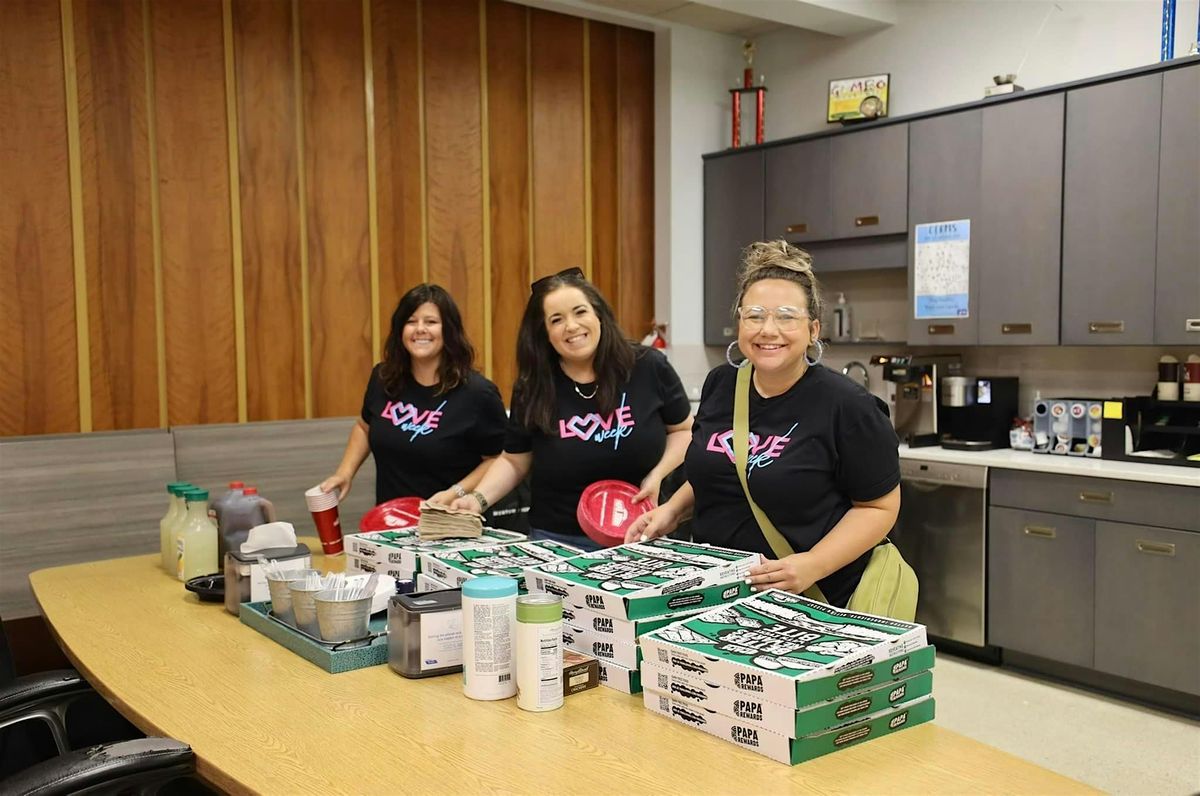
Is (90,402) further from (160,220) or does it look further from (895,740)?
(895,740)

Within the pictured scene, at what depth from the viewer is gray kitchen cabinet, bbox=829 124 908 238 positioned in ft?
15.7

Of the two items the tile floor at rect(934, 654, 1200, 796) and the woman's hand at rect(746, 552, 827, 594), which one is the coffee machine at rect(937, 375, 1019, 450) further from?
the woman's hand at rect(746, 552, 827, 594)

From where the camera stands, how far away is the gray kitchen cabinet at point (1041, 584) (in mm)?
3971

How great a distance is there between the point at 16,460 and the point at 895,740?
3.43m

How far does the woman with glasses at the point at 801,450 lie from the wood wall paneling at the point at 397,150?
2904mm

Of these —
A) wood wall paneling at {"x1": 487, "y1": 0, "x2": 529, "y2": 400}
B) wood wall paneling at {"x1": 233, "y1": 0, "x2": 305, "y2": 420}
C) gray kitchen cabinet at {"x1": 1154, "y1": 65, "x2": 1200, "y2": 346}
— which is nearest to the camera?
gray kitchen cabinet at {"x1": 1154, "y1": 65, "x2": 1200, "y2": 346}

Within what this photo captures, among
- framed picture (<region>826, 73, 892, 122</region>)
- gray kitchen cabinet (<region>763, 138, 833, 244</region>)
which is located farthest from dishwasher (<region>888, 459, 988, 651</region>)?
Result: framed picture (<region>826, 73, 892, 122</region>)

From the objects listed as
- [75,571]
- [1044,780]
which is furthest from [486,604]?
[75,571]

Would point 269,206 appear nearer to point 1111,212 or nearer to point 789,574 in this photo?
point 789,574

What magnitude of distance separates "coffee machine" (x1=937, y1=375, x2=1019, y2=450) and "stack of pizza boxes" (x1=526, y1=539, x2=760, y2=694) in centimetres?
293

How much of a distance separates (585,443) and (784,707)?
4.55 ft

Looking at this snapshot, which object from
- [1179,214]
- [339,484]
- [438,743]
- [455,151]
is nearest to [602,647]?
[438,743]

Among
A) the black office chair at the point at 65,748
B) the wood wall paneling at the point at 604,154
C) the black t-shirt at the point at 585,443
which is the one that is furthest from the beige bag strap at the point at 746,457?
the wood wall paneling at the point at 604,154

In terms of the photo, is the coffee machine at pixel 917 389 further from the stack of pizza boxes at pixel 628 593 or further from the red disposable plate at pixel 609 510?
the stack of pizza boxes at pixel 628 593
